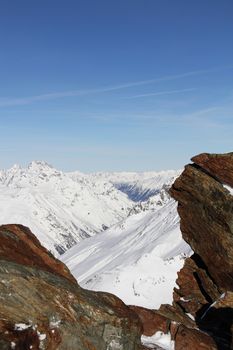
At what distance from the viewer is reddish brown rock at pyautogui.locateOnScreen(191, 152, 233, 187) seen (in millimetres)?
24308

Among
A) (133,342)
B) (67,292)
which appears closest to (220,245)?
(133,342)

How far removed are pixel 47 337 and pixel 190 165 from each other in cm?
1353

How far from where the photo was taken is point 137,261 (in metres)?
76.5

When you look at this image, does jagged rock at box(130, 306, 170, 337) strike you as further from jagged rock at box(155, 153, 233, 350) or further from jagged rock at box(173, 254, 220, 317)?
jagged rock at box(173, 254, 220, 317)

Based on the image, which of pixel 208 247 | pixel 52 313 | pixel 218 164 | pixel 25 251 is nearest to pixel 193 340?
pixel 208 247

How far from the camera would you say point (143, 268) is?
237ft

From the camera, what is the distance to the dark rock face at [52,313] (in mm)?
15914

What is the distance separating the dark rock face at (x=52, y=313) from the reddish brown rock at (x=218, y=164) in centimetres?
924

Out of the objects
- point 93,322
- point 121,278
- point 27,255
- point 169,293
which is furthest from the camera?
point 121,278

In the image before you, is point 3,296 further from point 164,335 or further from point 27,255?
point 164,335

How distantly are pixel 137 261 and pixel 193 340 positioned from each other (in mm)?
55469

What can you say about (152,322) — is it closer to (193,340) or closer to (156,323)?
(156,323)

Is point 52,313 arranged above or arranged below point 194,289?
above

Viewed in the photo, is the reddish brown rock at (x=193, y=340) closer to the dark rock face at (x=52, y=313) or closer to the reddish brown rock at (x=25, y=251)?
the dark rock face at (x=52, y=313)
